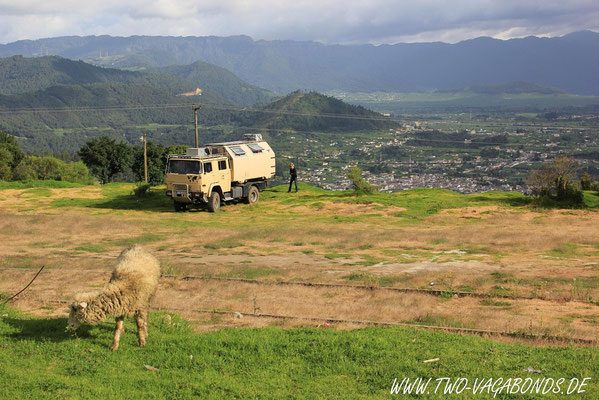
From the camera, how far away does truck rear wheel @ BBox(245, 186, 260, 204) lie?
38.4 metres

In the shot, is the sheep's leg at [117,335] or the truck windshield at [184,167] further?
the truck windshield at [184,167]

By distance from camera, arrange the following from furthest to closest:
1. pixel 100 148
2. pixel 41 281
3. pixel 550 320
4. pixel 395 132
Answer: pixel 395 132, pixel 100 148, pixel 41 281, pixel 550 320

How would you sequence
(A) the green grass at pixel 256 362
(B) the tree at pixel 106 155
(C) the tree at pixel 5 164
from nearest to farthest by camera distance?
(A) the green grass at pixel 256 362
(B) the tree at pixel 106 155
(C) the tree at pixel 5 164

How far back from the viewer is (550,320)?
41.5ft

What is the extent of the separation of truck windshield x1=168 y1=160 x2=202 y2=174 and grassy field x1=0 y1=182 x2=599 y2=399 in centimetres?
295

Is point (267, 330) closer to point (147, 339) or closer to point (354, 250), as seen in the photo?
point (147, 339)

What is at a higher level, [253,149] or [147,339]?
[253,149]

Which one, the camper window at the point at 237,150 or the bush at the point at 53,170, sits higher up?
the camper window at the point at 237,150

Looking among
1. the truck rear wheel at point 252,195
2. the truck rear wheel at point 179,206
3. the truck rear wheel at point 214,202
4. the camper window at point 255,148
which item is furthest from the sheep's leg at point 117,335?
the camper window at point 255,148

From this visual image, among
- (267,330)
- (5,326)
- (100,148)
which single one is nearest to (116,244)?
(5,326)

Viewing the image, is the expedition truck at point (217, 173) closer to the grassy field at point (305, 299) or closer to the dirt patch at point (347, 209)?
the grassy field at point (305, 299)

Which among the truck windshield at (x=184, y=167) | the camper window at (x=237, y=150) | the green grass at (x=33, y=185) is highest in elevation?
the camper window at (x=237, y=150)

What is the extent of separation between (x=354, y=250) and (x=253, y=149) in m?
18.1

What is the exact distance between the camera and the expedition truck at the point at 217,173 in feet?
111
